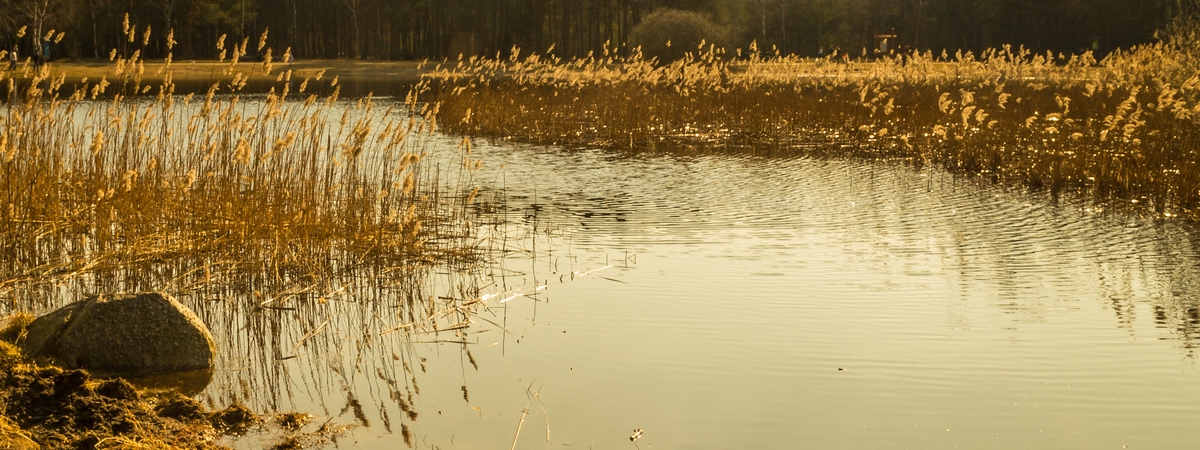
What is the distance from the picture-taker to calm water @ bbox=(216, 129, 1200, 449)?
13.9 ft

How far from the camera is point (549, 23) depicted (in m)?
51.3

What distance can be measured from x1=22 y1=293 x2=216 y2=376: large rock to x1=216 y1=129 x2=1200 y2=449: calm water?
0.30m

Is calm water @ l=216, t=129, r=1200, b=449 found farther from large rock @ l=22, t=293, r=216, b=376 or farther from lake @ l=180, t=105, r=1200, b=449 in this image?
large rock @ l=22, t=293, r=216, b=376

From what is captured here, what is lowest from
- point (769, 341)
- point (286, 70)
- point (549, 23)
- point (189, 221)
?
point (769, 341)

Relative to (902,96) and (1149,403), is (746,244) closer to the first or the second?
(1149,403)

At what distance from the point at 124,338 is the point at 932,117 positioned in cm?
1298

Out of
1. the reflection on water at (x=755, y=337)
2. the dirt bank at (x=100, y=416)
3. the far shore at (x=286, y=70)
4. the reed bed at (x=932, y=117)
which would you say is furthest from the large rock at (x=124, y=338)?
the far shore at (x=286, y=70)

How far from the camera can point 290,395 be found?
4.54 metres

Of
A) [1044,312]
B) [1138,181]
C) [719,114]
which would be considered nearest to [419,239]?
[1044,312]

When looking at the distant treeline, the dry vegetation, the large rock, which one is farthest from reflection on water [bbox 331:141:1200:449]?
the distant treeline

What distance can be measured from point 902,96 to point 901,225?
10.0 m

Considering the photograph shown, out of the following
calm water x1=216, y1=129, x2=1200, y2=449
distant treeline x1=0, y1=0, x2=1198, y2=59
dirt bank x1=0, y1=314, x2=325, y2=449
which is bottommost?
calm water x1=216, y1=129, x2=1200, y2=449

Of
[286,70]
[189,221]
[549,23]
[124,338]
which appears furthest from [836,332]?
[549,23]

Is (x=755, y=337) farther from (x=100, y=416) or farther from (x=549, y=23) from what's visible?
(x=549, y=23)
